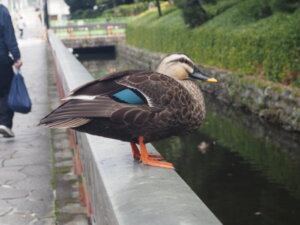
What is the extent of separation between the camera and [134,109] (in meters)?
3.06

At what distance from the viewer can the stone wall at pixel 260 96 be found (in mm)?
13375

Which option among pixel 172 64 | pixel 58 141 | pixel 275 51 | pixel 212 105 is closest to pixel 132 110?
pixel 172 64

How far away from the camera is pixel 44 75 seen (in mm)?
17109

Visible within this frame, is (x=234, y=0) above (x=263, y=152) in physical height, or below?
above

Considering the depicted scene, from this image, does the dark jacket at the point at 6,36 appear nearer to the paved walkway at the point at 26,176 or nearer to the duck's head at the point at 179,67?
the paved walkway at the point at 26,176

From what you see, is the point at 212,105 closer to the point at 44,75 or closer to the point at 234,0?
the point at 44,75

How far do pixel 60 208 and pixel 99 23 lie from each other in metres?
48.5

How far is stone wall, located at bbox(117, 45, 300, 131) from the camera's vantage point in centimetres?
1338

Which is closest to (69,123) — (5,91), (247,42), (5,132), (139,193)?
(139,193)

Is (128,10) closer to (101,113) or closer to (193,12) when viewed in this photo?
(193,12)

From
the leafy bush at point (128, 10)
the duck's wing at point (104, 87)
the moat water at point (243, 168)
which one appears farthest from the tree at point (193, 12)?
the leafy bush at point (128, 10)

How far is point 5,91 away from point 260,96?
366 inches

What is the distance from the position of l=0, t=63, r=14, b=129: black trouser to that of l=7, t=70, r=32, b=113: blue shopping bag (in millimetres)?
196

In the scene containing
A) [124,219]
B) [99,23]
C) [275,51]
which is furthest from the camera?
[99,23]
